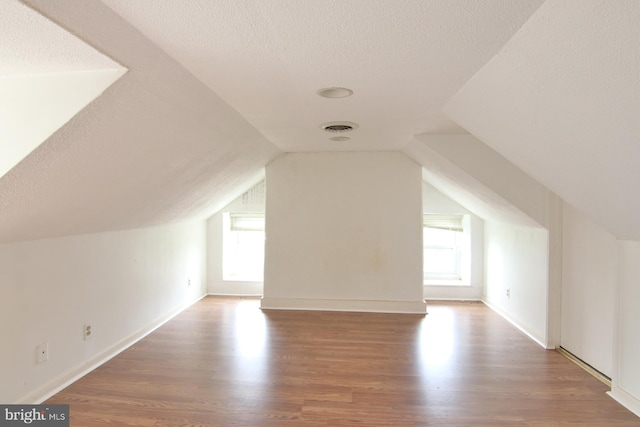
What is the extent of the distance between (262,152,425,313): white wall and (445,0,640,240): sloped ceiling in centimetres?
216

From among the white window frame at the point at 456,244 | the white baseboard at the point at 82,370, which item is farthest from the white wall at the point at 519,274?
the white baseboard at the point at 82,370

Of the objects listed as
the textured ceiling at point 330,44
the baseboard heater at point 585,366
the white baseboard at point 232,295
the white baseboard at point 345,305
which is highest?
the textured ceiling at point 330,44

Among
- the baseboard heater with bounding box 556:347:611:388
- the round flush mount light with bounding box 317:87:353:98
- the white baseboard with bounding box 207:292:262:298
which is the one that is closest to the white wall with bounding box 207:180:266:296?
the white baseboard with bounding box 207:292:262:298

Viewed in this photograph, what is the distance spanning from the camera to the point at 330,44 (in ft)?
5.19

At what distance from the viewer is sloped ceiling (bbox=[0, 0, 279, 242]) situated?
146 cm

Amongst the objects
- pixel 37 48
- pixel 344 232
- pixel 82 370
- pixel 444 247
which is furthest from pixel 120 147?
pixel 444 247

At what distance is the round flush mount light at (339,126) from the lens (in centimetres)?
305

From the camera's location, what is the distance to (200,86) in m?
2.04

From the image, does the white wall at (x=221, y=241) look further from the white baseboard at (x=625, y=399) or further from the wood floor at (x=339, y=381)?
the white baseboard at (x=625, y=399)

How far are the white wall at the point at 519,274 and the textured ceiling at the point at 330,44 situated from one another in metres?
2.12

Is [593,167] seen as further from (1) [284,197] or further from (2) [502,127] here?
(1) [284,197]

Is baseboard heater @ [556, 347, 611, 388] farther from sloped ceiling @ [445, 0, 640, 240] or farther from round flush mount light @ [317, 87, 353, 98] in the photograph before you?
round flush mount light @ [317, 87, 353, 98]

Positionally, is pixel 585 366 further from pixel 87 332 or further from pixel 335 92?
pixel 87 332

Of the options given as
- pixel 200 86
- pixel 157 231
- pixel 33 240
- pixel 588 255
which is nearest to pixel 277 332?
pixel 157 231
